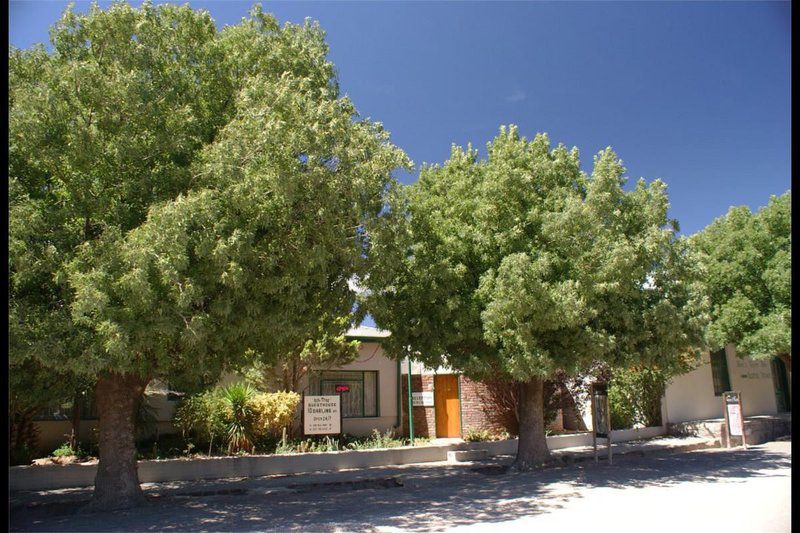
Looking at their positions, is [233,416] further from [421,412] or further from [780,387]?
[780,387]

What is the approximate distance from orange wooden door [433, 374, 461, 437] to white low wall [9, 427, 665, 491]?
2182mm

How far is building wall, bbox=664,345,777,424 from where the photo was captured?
22.2 metres

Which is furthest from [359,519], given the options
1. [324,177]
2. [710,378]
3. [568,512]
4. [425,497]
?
[710,378]

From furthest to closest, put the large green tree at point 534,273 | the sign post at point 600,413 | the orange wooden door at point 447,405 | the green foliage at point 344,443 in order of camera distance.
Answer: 1. the orange wooden door at point 447,405
2. the green foliage at point 344,443
3. the sign post at point 600,413
4. the large green tree at point 534,273

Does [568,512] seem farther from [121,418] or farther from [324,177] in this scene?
[121,418]

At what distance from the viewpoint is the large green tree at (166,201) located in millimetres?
8250

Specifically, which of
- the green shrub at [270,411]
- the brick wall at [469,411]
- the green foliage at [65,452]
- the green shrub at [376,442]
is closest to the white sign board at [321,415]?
the green shrub at [270,411]

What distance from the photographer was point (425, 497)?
11.3 m

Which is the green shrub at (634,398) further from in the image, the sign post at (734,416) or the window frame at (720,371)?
the window frame at (720,371)

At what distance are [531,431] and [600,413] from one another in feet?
7.77

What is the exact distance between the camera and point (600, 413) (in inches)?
627

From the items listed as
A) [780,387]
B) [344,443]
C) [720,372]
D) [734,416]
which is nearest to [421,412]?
[344,443]

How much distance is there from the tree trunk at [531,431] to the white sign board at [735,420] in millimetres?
7103

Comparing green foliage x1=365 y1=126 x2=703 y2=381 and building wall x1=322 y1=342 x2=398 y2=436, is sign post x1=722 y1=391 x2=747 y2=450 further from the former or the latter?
building wall x1=322 y1=342 x2=398 y2=436
